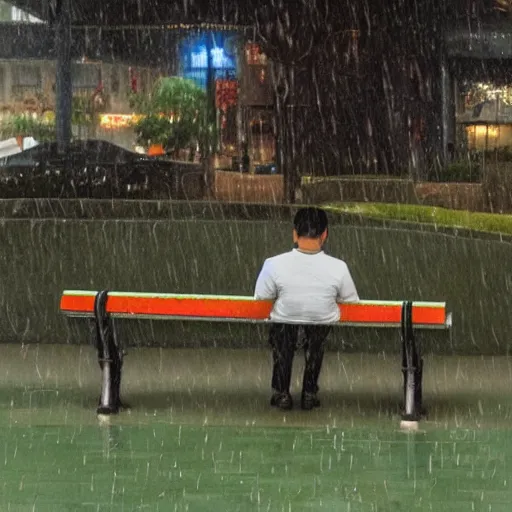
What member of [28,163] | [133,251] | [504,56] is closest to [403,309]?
[133,251]

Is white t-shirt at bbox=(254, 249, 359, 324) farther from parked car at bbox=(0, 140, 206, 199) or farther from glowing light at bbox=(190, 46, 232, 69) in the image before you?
glowing light at bbox=(190, 46, 232, 69)

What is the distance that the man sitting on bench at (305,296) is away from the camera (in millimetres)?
9656

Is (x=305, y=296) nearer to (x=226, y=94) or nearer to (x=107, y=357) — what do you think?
(x=107, y=357)

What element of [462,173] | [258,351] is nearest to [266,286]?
[258,351]

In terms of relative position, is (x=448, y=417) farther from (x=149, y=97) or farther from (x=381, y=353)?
(x=149, y=97)

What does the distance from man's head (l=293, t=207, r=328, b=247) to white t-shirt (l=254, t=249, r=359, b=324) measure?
0.10 metres

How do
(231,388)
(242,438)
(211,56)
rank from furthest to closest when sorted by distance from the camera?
1. (211,56)
2. (231,388)
3. (242,438)

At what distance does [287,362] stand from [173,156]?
1140 inches

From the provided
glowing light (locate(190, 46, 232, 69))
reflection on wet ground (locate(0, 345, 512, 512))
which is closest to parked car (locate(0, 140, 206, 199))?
glowing light (locate(190, 46, 232, 69))

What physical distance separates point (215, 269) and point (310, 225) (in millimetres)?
2877

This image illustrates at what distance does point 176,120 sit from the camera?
39.5 metres

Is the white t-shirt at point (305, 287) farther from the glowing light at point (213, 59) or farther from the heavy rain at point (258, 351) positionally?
the glowing light at point (213, 59)

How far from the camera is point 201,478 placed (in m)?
7.81

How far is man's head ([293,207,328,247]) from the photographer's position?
9.80 meters
